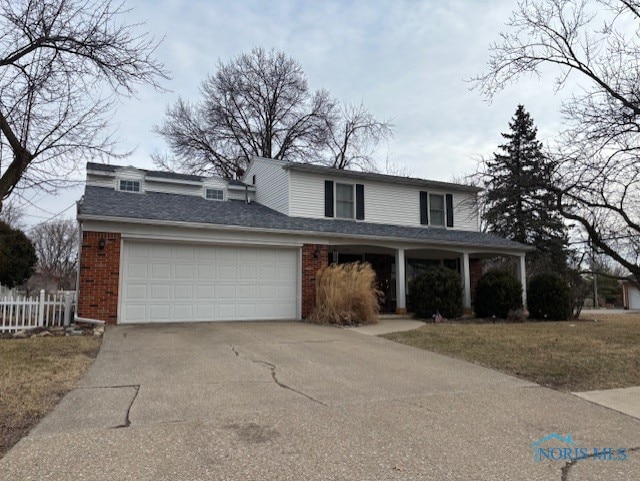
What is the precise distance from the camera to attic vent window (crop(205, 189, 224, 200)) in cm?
1821

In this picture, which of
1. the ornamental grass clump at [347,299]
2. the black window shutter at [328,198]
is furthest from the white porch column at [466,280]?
the black window shutter at [328,198]

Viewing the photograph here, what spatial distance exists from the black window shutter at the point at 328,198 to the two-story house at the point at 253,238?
4cm

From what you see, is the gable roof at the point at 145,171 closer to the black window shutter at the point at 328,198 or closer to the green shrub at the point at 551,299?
the black window shutter at the point at 328,198

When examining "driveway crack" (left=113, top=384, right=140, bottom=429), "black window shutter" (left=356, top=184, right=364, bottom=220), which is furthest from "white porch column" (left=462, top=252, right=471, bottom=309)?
"driveway crack" (left=113, top=384, right=140, bottom=429)

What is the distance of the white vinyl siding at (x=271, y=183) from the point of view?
16.1 m

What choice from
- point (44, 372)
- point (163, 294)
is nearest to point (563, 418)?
point (44, 372)

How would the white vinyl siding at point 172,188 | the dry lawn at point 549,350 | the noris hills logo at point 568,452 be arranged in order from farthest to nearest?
the white vinyl siding at point 172,188 < the dry lawn at point 549,350 < the noris hills logo at point 568,452

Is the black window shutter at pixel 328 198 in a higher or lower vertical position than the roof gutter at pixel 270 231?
higher

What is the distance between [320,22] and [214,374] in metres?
8.66

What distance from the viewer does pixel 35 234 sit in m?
37.8

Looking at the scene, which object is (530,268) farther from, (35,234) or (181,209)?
(35,234)

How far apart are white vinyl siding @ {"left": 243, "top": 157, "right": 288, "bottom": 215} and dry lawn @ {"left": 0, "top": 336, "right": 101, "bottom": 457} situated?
8.36 meters

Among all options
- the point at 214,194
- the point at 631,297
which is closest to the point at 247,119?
the point at 214,194

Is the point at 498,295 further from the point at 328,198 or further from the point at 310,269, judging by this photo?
the point at 328,198
